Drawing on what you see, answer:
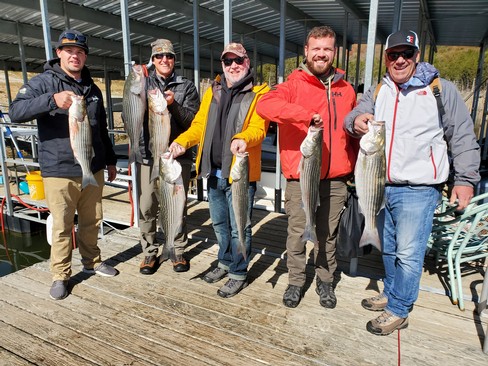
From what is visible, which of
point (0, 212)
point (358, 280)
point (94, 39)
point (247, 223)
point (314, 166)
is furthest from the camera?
point (94, 39)

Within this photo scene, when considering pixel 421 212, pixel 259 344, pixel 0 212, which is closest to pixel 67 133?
pixel 259 344

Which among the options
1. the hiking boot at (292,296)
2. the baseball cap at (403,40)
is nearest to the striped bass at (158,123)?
the hiking boot at (292,296)

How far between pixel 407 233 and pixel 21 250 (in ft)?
26.3

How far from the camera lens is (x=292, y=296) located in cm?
323

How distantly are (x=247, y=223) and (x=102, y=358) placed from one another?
147 cm

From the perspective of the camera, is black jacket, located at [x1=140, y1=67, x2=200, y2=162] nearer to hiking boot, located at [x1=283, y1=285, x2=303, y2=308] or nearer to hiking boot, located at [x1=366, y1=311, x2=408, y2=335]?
hiking boot, located at [x1=283, y1=285, x2=303, y2=308]

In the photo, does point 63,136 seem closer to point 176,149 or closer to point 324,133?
point 176,149

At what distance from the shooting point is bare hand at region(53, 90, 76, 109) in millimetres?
2887

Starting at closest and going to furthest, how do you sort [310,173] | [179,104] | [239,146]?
A: [310,173] → [239,146] → [179,104]

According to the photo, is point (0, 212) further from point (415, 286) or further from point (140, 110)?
point (415, 286)

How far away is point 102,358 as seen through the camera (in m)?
2.60

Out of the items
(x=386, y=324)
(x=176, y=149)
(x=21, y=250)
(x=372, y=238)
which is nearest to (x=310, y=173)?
(x=372, y=238)

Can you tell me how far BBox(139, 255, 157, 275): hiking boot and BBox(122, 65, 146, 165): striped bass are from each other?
1267 millimetres

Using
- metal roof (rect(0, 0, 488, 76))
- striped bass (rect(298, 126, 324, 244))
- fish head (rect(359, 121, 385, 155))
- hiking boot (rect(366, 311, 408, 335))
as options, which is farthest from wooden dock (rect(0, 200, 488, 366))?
metal roof (rect(0, 0, 488, 76))
